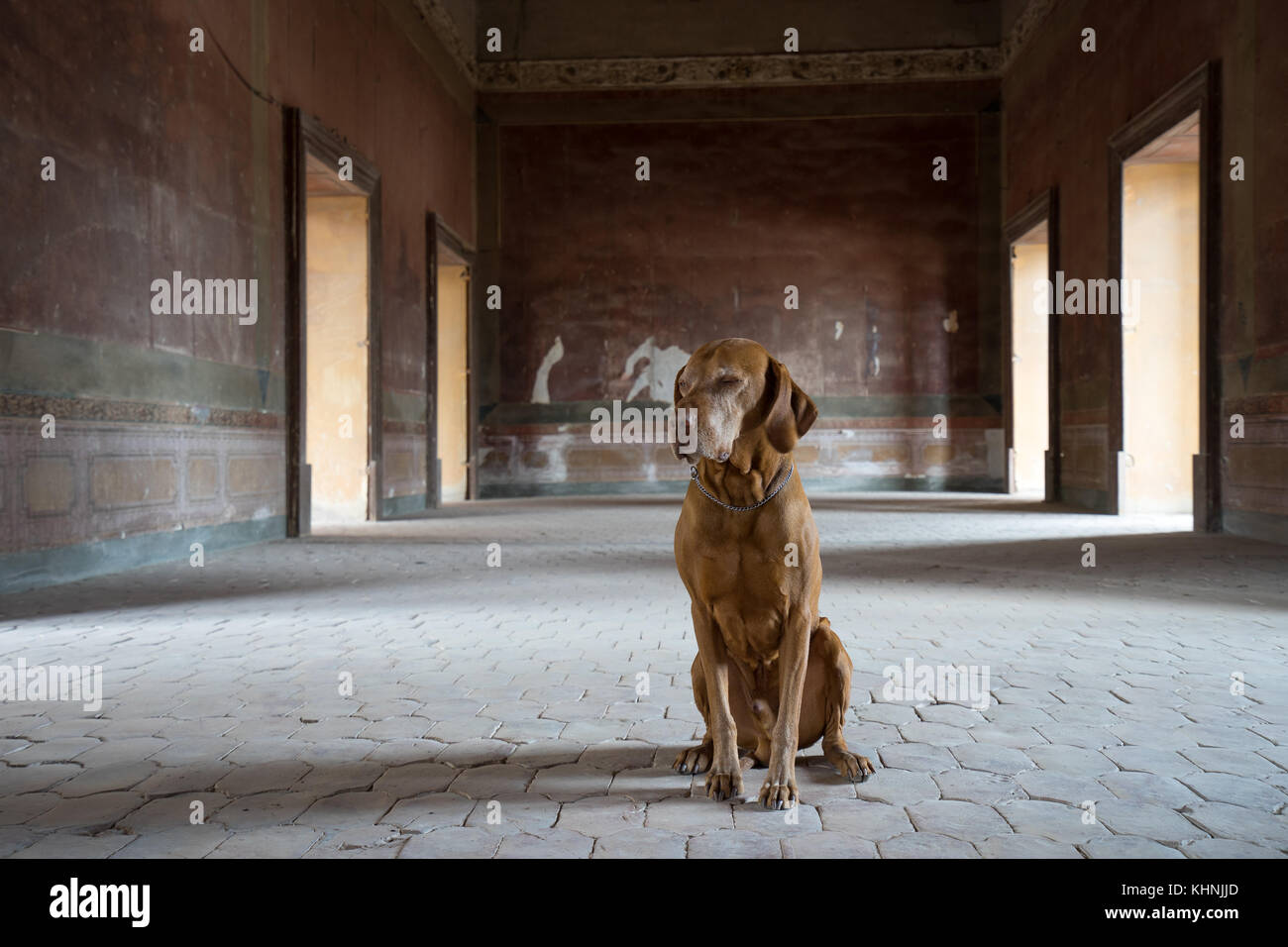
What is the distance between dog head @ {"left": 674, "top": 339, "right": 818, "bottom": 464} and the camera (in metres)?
2.62

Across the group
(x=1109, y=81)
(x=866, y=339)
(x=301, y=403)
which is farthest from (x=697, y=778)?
(x=866, y=339)

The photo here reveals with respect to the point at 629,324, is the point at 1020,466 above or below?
below

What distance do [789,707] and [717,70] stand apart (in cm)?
1949

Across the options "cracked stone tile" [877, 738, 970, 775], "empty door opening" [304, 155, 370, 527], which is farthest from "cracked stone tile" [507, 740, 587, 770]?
"empty door opening" [304, 155, 370, 527]

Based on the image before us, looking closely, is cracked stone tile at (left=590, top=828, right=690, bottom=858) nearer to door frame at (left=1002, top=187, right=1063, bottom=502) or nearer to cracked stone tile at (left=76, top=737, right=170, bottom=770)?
cracked stone tile at (left=76, top=737, right=170, bottom=770)

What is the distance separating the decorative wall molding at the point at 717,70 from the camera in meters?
20.0

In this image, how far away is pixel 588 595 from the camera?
704 cm

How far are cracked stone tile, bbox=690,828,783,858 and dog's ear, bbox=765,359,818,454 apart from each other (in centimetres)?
102

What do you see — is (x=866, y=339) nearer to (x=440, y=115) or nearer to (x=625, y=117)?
(x=625, y=117)

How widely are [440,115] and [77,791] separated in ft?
53.7

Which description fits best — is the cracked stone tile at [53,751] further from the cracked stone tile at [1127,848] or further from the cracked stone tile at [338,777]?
Result: the cracked stone tile at [1127,848]

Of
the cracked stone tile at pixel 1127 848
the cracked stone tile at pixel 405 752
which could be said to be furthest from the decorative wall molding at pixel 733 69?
the cracked stone tile at pixel 1127 848

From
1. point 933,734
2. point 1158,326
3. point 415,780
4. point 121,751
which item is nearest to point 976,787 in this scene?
point 933,734

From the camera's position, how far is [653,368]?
66.7ft
